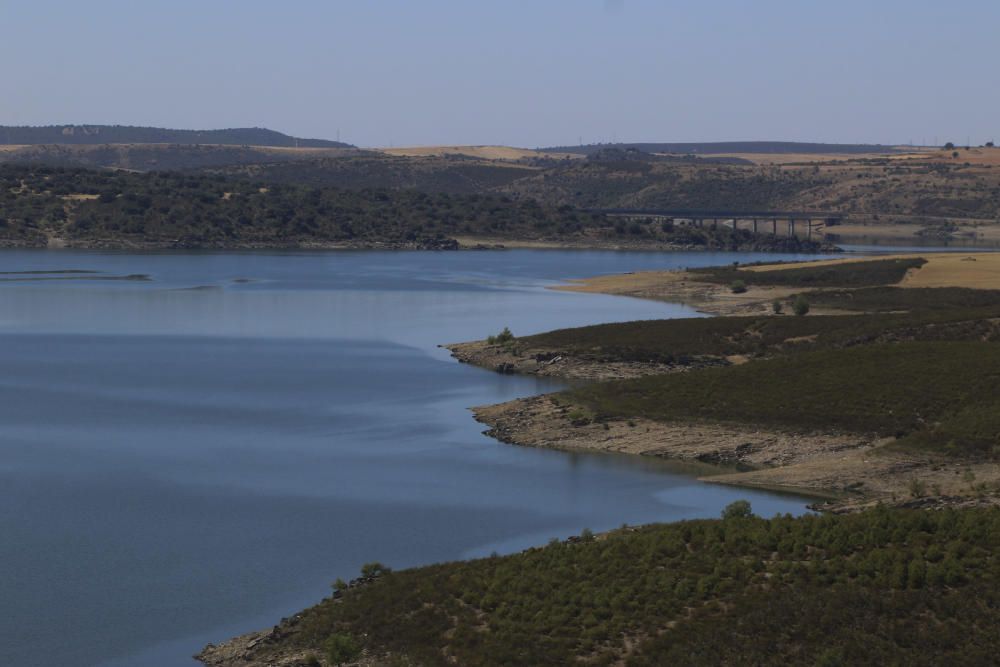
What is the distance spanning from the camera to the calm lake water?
1361 inches

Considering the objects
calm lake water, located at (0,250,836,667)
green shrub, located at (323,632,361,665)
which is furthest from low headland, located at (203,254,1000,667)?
calm lake water, located at (0,250,836,667)

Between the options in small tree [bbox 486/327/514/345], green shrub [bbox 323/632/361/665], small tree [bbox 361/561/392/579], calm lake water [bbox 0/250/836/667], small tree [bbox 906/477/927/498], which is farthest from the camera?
small tree [bbox 486/327/514/345]

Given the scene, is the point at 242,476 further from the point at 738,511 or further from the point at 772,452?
the point at 738,511

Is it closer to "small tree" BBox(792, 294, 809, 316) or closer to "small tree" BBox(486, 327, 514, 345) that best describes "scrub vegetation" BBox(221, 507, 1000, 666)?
"small tree" BBox(486, 327, 514, 345)

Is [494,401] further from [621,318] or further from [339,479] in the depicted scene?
[621,318]

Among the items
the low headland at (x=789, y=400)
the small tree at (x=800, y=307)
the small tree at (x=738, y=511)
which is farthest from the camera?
the small tree at (x=800, y=307)

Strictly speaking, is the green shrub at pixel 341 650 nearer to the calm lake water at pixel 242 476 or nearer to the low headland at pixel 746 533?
the low headland at pixel 746 533

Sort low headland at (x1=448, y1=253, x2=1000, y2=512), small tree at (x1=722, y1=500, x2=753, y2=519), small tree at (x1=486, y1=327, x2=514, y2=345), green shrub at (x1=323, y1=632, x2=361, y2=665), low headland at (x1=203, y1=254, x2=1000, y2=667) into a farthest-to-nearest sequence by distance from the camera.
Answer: small tree at (x1=486, y1=327, x2=514, y2=345), low headland at (x1=448, y1=253, x2=1000, y2=512), small tree at (x1=722, y1=500, x2=753, y2=519), green shrub at (x1=323, y1=632, x2=361, y2=665), low headland at (x1=203, y1=254, x2=1000, y2=667)

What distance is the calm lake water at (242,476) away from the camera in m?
34.6

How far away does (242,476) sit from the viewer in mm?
49312

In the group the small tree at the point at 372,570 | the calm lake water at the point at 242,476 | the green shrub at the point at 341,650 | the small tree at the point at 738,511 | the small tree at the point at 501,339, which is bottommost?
the calm lake water at the point at 242,476

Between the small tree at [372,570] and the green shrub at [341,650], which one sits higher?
the small tree at [372,570]

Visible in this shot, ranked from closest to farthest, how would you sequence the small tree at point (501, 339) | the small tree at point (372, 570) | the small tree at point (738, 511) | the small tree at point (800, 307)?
1. the small tree at point (372, 570)
2. the small tree at point (738, 511)
3. the small tree at point (501, 339)
4. the small tree at point (800, 307)

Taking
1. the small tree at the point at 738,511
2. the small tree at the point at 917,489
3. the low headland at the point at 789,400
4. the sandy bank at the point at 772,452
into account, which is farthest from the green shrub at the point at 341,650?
the small tree at the point at 917,489
